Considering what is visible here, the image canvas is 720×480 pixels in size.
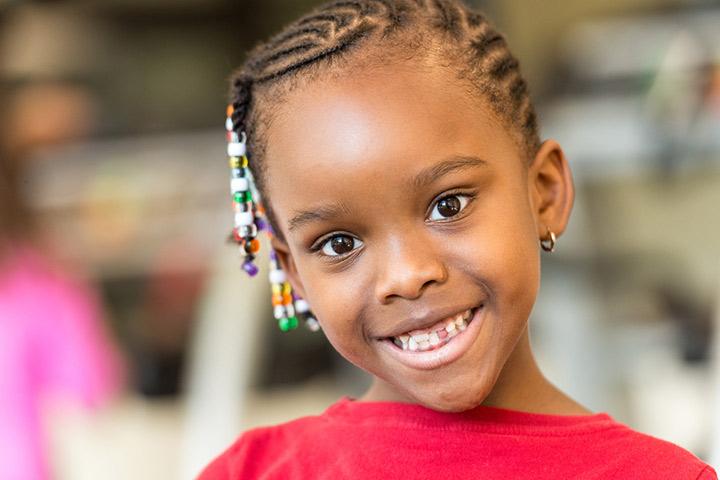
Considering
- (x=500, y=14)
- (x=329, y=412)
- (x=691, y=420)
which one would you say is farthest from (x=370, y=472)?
(x=500, y=14)

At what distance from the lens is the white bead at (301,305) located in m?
1.23

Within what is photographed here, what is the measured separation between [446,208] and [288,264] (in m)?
0.25

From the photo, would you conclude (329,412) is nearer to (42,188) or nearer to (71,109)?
(42,188)

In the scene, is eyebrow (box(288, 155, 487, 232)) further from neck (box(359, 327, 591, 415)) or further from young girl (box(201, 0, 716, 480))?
neck (box(359, 327, 591, 415))

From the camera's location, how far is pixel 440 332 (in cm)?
100

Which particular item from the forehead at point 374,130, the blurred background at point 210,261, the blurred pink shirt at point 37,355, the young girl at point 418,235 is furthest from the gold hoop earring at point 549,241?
the blurred pink shirt at point 37,355

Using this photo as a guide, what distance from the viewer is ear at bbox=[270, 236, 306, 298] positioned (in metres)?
1.17

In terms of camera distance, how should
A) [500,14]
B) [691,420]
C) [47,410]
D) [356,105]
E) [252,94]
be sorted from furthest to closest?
[500,14] < [691,420] < [47,410] < [252,94] < [356,105]

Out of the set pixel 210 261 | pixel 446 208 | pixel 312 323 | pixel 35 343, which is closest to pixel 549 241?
pixel 446 208

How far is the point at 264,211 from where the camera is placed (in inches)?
45.9

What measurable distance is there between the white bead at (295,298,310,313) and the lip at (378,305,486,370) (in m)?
0.23

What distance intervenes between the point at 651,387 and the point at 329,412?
6.36 ft

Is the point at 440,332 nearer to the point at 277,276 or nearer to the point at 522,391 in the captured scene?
the point at 522,391

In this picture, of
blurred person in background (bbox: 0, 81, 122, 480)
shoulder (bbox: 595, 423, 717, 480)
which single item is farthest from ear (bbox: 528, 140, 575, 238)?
blurred person in background (bbox: 0, 81, 122, 480)
